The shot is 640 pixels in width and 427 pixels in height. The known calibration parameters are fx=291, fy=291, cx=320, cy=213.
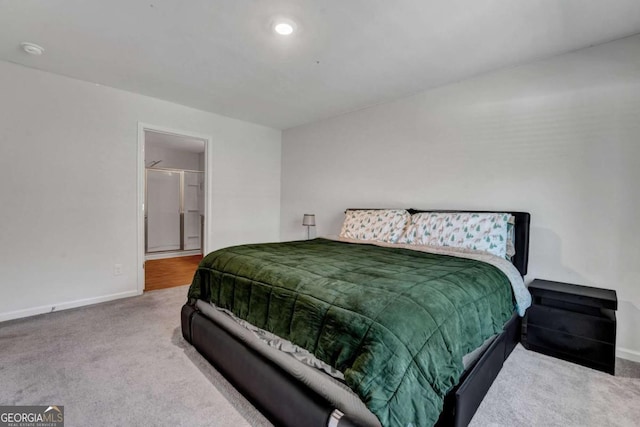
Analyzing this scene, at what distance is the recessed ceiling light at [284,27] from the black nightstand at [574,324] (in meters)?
2.64

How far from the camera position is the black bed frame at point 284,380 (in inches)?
48.5

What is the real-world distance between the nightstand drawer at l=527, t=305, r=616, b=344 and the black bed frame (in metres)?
0.17

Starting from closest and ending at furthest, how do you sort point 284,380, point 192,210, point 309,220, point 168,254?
point 284,380 < point 309,220 < point 168,254 < point 192,210

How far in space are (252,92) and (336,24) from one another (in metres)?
1.54

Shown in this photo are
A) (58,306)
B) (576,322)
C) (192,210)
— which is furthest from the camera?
(192,210)

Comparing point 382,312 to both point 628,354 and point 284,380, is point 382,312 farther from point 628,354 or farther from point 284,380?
point 628,354

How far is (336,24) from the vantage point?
2.02m

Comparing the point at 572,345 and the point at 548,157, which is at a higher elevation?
the point at 548,157

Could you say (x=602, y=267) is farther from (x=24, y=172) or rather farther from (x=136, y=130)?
(x=24, y=172)

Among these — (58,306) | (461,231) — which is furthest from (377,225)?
(58,306)

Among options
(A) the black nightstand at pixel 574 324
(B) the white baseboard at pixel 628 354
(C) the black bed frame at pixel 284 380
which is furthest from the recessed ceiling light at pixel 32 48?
(B) the white baseboard at pixel 628 354

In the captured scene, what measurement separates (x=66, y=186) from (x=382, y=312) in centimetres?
345

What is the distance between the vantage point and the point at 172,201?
21.4 feet

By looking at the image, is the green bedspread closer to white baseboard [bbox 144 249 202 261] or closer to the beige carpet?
the beige carpet
